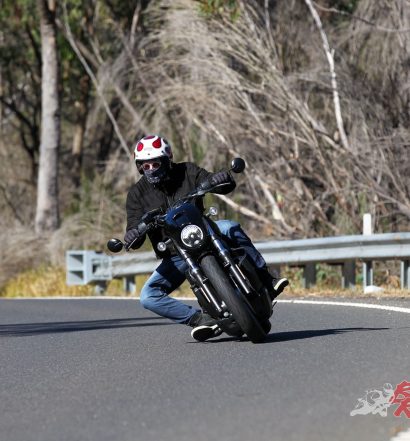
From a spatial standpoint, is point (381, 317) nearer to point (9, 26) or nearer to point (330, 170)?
point (330, 170)

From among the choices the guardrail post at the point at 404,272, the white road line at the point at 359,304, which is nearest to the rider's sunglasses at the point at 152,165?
the white road line at the point at 359,304

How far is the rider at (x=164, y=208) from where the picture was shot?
30.9 feet

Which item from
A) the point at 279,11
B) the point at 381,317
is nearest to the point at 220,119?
the point at 279,11

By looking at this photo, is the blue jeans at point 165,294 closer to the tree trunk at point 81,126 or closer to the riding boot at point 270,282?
the riding boot at point 270,282

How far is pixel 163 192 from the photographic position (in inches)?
384

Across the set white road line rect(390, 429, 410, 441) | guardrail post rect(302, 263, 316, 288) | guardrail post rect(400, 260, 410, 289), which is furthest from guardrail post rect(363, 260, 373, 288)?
white road line rect(390, 429, 410, 441)

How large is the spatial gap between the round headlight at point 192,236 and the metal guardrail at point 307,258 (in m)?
6.33

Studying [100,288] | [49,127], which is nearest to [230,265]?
[100,288]

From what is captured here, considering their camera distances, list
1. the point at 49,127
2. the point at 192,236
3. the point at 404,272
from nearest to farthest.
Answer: the point at 192,236
the point at 404,272
the point at 49,127

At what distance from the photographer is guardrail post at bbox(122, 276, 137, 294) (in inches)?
766

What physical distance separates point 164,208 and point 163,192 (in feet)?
0.46

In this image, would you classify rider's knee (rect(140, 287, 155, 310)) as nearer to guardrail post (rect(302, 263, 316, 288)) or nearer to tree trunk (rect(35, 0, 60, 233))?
guardrail post (rect(302, 263, 316, 288))

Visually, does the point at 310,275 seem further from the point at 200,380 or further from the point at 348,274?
the point at 200,380

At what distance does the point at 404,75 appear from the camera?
62.8ft
